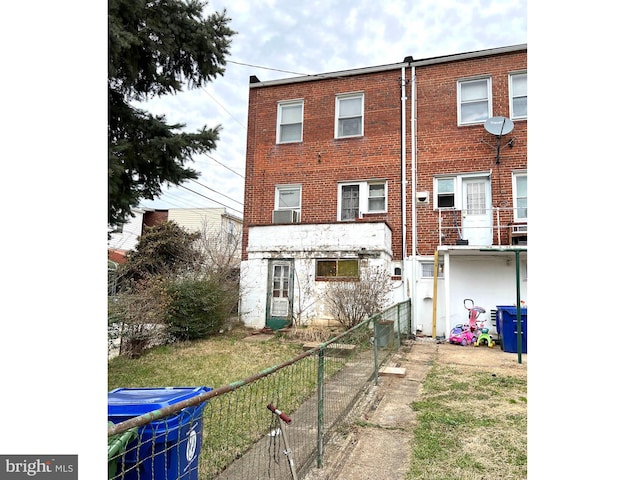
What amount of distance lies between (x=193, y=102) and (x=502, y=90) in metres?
8.88

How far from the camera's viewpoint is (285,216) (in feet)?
39.2

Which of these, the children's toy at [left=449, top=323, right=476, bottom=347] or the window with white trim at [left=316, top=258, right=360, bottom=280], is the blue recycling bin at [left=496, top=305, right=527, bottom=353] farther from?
the window with white trim at [left=316, top=258, right=360, bottom=280]

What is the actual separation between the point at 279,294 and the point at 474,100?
7.97 meters

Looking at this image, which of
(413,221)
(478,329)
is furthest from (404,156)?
(478,329)

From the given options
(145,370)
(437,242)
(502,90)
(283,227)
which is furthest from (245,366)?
(502,90)

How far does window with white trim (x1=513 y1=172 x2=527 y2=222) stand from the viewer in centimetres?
1026

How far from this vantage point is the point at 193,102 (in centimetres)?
591

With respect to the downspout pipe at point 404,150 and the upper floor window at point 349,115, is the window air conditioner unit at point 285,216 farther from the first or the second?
the downspout pipe at point 404,150

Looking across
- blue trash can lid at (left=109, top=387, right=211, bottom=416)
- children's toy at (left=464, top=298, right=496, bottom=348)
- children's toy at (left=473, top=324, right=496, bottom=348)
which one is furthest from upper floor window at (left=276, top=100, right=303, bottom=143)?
blue trash can lid at (left=109, top=387, right=211, bottom=416)

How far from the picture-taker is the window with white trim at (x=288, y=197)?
12375mm

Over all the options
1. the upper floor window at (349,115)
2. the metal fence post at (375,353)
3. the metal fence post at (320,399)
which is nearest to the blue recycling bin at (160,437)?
the metal fence post at (320,399)

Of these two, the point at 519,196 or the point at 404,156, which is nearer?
the point at 519,196

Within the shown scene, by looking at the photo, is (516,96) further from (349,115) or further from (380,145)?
(349,115)

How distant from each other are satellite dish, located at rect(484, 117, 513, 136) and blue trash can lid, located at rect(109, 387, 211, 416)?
403 inches
